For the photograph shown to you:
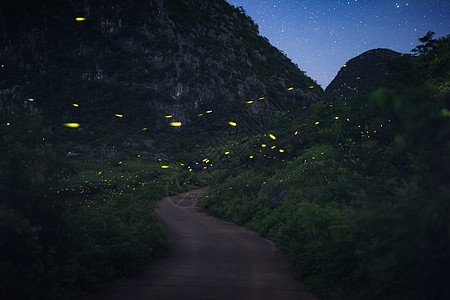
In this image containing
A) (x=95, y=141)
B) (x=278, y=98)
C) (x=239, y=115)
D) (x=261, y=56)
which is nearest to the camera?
(x=95, y=141)

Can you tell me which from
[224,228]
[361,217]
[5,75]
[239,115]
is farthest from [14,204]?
[5,75]

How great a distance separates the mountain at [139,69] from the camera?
373 ft

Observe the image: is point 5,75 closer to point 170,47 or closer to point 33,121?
point 170,47

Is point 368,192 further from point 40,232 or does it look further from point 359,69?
point 359,69

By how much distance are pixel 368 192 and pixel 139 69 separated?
12240 centimetres

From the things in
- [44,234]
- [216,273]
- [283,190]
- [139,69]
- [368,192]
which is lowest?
[216,273]

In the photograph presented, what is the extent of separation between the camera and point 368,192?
10680mm

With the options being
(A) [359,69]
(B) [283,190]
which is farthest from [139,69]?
(B) [283,190]

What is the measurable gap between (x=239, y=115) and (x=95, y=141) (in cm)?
4026

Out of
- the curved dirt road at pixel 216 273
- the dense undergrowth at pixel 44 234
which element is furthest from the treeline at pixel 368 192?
the dense undergrowth at pixel 44 234

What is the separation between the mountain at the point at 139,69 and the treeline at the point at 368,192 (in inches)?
2941

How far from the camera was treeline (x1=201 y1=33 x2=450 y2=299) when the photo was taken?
201 inches

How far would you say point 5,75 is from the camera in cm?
12681

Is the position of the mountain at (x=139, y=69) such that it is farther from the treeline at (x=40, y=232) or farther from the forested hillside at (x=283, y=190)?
the treeline at (x=40, y=232)
